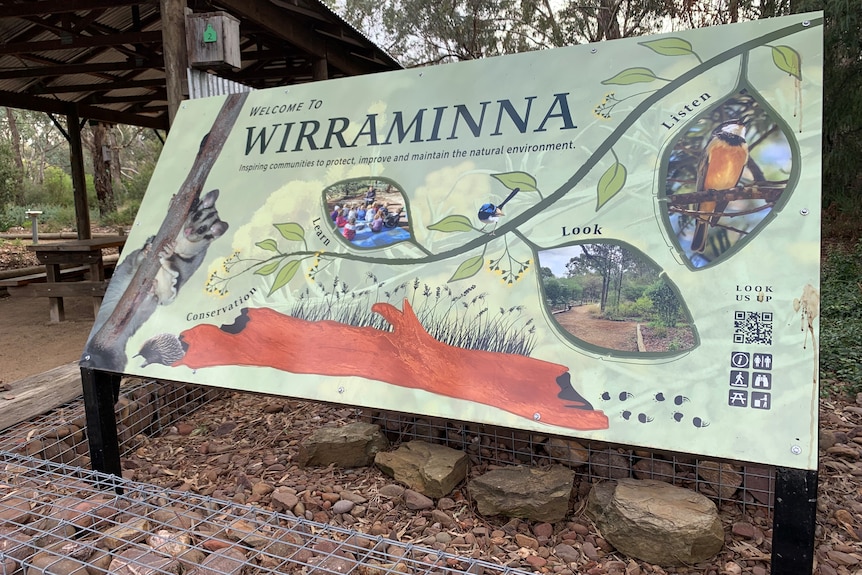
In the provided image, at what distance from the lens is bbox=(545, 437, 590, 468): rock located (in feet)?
8.32

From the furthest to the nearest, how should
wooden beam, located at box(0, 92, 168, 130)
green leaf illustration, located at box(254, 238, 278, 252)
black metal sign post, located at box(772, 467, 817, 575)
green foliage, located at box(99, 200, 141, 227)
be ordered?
green foliage, located at box(99, 200, 141, 227)
wooden beam, located at box(0, 92, 168, 130)
green leaf illustration, located at box(254, 238, 278, 252)
black metal sign post, located at box(772, 467, 817, 575)

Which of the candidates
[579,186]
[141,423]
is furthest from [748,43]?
[141,423]

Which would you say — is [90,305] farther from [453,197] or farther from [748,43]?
[748,43]

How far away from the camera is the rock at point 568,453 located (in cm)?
254

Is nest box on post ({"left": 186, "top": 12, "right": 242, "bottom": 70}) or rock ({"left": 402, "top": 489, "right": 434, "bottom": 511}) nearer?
rock ({"left": 402, "top": 489, "right": 434, "bottom": 511})

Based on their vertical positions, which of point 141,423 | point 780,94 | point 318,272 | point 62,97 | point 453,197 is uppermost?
point 62,97

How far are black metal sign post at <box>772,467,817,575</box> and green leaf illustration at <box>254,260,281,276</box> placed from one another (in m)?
1.77

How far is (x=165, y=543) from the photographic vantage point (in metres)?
1.85

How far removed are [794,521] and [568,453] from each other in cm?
114

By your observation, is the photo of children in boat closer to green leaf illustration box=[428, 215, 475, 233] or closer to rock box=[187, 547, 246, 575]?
green leaf illustration box=[428, 215, 475, 233]

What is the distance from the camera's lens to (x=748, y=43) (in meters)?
1.73

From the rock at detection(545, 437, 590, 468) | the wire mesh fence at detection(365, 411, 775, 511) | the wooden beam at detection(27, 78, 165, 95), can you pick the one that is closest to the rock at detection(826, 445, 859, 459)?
the wire mesh fence at detection(365, 411, 775, 511)

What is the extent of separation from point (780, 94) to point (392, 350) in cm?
139

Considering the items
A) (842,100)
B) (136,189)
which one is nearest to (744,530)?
(842,100)
